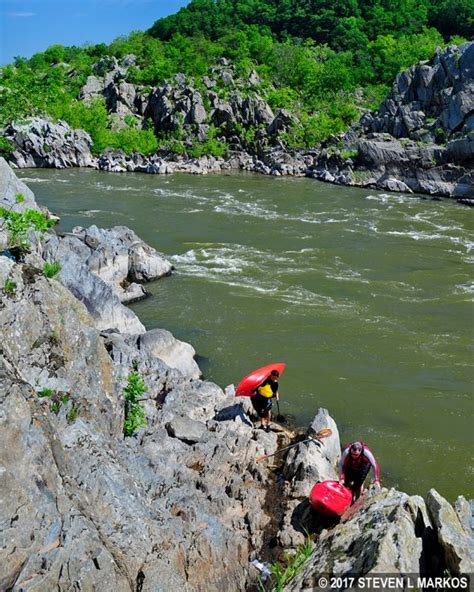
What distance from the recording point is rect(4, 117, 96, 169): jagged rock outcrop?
5403 centimetres

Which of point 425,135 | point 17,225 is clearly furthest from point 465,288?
point 425,135

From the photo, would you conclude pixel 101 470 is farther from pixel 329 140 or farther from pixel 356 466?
pixel 329 140

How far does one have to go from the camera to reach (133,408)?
35.0 ft

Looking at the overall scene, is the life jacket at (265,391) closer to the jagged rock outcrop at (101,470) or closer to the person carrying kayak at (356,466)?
the jagged rock outcrop at (101,470)

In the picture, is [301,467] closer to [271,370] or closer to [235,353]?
[271,370]

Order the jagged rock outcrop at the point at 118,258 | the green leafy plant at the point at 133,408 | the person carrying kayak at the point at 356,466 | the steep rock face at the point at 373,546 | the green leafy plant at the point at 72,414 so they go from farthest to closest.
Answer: the jagged rock outcrop at the point at 118,258 → the green leafy plant at the point at 133,408 → the person carrying kayak at the point at 356,466 → the green leafy plant at the point at 72,414 → the steep rock face at the point at 373,546

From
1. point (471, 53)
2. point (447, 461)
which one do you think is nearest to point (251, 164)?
point (471, 53)

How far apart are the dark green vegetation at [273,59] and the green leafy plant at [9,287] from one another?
46997 mm

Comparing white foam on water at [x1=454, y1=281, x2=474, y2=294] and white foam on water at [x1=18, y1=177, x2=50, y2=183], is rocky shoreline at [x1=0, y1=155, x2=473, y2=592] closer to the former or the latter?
white foam on water at [x1=454, y1=281, x2=474, y2=294]

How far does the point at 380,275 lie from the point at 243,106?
49729mm

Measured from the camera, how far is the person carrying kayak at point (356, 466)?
1000 centimetres

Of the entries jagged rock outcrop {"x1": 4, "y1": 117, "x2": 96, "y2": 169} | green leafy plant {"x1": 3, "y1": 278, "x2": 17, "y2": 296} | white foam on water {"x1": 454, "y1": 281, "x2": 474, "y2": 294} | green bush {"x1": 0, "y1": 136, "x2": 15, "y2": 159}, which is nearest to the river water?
white foam on water {"x1": 454, "y1": 281, "x2": 474, "y2": 294}

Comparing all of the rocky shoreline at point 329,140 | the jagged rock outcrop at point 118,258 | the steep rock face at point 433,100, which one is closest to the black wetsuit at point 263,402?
the jagged rock outcrop at point 118,258

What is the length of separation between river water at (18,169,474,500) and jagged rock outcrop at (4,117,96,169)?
14.4 meters
